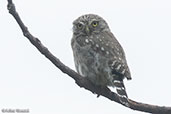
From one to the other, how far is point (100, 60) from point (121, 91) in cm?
70

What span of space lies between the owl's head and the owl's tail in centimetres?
135

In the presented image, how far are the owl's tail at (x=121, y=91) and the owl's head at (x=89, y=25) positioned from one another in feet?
4.42

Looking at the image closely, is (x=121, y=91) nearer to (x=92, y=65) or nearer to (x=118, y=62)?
(x=118, y=62)

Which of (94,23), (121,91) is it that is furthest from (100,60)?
(94,23)

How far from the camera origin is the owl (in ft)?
20.7

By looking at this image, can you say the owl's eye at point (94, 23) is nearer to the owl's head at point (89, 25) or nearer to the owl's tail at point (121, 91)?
the owl's head at point (89, 25)

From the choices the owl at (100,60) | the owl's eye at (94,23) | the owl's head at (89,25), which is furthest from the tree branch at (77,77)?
the owl's eye at (94,23)

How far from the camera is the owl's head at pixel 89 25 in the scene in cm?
730

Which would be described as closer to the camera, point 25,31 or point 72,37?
point 25,31

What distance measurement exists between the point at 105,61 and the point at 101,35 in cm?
89

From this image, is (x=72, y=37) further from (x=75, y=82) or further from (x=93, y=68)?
(x=75, y=82)

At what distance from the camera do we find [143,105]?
5.20 metres

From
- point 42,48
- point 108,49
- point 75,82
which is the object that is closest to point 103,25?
point 108,49

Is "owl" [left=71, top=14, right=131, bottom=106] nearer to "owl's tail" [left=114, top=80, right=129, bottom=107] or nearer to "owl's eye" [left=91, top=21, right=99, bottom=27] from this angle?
"owl's tail" [left=114, top=80, right=129, bottom=107]
